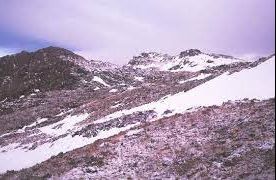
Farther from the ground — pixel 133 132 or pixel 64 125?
pixel 133 132

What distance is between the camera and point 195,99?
133 feet

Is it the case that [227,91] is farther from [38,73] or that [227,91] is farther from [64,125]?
[38,73]

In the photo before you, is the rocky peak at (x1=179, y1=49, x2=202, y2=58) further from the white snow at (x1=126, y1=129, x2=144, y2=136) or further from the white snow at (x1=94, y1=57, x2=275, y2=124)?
the white snow at (x1=126, y1=129, x2=144, y2=136)

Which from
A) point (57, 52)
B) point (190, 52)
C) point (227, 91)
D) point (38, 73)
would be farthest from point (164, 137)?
point (190, 52)

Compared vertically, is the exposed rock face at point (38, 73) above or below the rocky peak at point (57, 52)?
below

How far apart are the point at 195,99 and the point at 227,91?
10.0 ft

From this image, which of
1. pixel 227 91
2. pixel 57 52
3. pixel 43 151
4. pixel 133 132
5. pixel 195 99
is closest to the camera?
pixel 133 132

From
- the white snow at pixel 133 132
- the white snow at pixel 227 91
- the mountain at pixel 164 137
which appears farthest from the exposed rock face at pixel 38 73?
the white snow at pixel 133 132

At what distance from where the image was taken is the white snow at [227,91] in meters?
36.4

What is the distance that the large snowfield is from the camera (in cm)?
3716

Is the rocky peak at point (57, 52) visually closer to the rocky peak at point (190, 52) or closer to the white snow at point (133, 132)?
the rocky peak at point (190, 52)

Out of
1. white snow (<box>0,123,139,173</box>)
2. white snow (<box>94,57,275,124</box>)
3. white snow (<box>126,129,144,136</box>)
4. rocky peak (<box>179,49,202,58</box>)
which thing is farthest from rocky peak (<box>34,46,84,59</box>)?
white snow (<box>126,129,144,136</box>)

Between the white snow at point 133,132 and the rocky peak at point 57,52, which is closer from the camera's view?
the white snow at point 133,132

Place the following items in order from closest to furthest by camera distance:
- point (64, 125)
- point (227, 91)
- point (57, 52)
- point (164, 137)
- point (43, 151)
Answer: point (164, 137), point (227, 91), point (43, 151), point (64, 125), point (57, 52)
